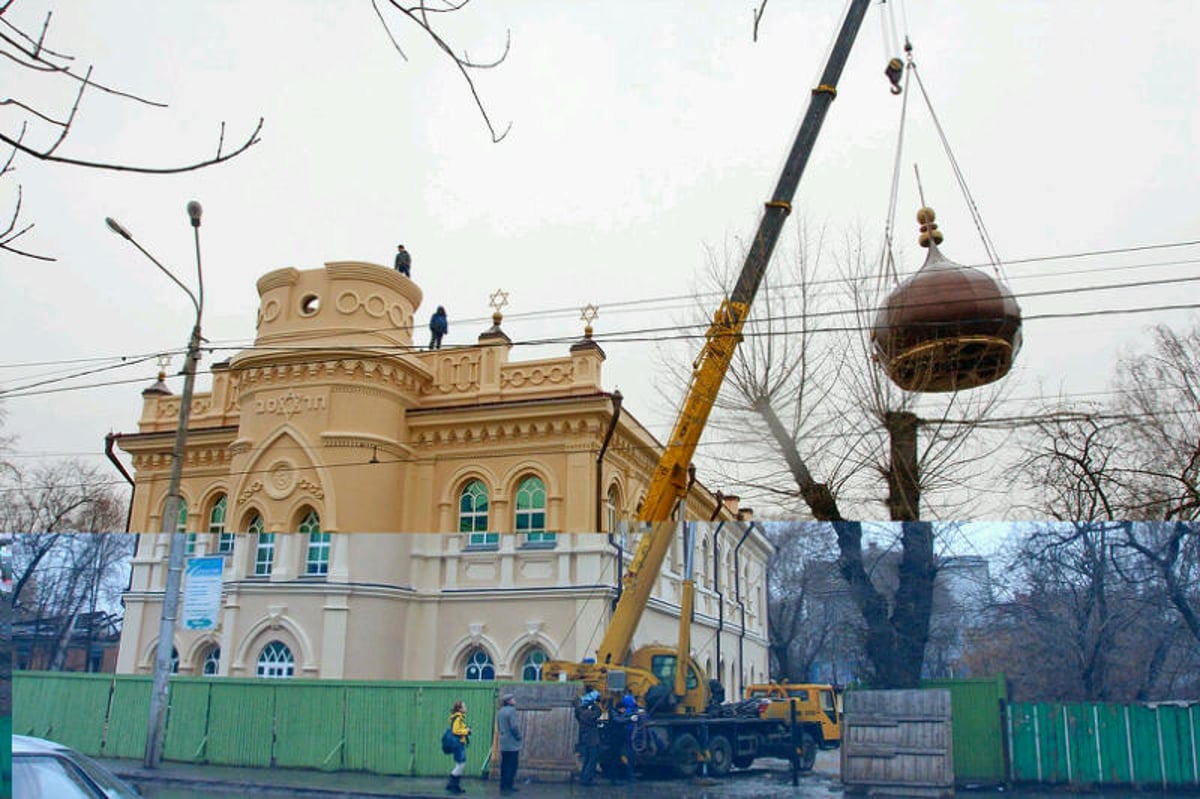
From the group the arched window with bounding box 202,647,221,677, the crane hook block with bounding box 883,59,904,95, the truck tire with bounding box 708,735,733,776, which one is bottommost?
the truck tire with bounding box 708,735,733,776

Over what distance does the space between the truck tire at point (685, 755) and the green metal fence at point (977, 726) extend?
1.52 m

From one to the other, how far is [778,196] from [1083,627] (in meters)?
5.11

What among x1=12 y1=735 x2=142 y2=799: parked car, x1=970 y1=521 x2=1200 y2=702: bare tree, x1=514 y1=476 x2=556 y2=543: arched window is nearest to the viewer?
x1=12 y1=735 x2=142 y2=799: parked car

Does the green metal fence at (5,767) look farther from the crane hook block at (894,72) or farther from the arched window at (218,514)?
the crane hook block at (894,72)

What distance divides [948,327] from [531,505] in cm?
510

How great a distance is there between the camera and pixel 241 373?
10.3 m

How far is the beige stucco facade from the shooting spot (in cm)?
652

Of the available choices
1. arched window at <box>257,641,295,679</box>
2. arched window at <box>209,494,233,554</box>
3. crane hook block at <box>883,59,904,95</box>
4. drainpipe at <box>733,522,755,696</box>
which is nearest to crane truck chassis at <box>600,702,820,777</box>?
drainpipe at <box>733,522,755,696</box>

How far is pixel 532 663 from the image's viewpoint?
6.50 metres

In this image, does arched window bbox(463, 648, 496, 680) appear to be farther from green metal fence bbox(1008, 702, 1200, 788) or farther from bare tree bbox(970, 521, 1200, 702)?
green metal fence bbox(1008, 702, 1200, 788)

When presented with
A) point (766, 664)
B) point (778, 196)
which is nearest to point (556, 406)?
point (778, 196)

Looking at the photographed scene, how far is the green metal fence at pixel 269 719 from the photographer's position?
630 centimetres

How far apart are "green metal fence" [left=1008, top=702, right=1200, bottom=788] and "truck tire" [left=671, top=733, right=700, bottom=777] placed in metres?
1.97

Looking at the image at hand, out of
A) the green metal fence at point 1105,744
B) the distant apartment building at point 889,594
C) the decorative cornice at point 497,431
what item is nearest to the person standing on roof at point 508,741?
the distant apartment building at point 889,594
